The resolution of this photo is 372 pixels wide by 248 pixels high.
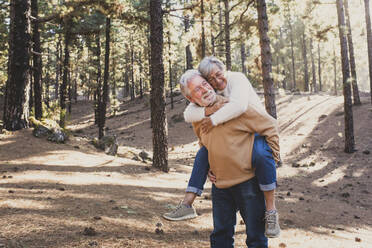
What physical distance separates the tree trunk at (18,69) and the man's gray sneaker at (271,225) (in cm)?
1004

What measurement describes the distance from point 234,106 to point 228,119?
120 millimetres

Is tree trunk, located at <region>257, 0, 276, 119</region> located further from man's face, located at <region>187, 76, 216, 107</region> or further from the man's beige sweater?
man's face, located at <region>187, 76, 216, 107</region>

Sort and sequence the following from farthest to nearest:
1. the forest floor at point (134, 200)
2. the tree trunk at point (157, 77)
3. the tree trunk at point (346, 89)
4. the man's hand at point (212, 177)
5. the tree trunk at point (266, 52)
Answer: the tree trunk at point (346, 89), the tree trunk at point (266, 52), the tree trunk at point (157, 77), the forest floor at point (134, 200), the man's hand at point (212, 177)

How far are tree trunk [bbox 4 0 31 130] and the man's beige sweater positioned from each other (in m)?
9.68

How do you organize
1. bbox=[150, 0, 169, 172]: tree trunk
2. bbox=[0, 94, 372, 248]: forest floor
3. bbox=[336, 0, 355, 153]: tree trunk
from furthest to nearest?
bbox=[336, 0, 355, 153]: tree trunk, bbox=[150, 0, 169, 172]: tree trunk, bbox=[0, 94, 372, 248]: forest floor

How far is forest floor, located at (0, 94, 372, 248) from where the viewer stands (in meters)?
3.76

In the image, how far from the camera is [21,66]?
9.86m

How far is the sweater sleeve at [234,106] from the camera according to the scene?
2.29 meters

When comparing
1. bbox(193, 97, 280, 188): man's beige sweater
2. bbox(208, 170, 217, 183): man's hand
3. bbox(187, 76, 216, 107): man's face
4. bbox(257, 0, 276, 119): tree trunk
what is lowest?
bbox(208, 170, 217, 183): man's hand

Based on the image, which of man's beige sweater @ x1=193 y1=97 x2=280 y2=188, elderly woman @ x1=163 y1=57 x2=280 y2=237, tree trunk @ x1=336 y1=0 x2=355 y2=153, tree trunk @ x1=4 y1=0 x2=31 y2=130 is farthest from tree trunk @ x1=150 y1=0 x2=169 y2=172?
tree trunk @ x1=336 y1=0 x2=355 y2=153

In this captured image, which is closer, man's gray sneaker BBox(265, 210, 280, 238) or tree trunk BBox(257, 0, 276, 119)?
man's gray sneaker BBox(265, 210, 280, 238)

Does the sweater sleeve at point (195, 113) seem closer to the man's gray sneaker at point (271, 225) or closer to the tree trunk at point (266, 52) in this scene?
the man's gray sneaker at point (271, 225)

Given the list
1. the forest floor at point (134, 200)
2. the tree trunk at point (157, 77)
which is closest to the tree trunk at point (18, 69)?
the forest floor at point (134, 200)

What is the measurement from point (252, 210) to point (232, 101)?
0.96 metres
